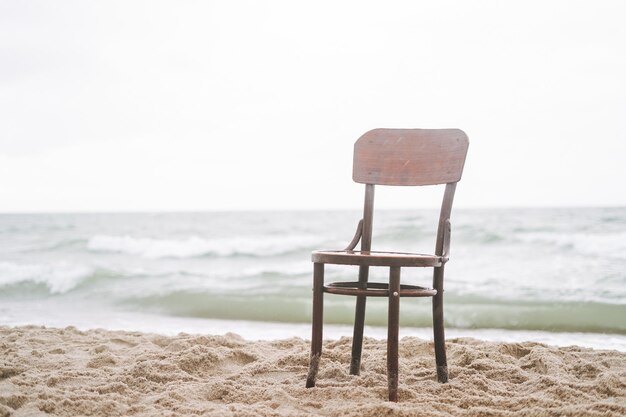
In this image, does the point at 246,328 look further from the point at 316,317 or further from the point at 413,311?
the point at 316,317

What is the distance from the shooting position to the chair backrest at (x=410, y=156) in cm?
309

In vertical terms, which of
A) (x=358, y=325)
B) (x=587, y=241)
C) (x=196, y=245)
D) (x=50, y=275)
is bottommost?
(x=196, y=245)

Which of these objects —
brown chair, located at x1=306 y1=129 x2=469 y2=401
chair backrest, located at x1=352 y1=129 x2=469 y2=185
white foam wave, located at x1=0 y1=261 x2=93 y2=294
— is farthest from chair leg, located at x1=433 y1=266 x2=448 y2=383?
white foam wave, located at x1=0 y1=261 x2=93 y2=294

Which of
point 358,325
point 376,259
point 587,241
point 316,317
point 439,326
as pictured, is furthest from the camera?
point 587,241

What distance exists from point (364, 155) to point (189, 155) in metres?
15.5

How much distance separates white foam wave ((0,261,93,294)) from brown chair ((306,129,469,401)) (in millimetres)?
7300

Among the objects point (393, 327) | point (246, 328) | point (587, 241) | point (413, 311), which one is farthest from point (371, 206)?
point (587, 241)

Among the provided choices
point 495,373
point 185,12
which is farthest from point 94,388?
point 185,12

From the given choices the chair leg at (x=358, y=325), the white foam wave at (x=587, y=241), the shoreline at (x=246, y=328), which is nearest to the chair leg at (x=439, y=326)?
the chair leg at (x=358, y=325)

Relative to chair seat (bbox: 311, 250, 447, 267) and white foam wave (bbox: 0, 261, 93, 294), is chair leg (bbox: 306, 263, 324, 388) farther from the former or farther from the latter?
white foam wave (bbox: 0, 261, 93, 294)

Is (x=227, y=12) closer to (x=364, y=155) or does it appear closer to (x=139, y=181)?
(x=364, y=155)

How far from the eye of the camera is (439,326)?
306 cm

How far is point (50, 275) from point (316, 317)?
27.4 feet

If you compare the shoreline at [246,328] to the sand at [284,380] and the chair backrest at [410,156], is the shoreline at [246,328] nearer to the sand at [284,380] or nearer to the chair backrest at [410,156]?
the sand at [284,380]
